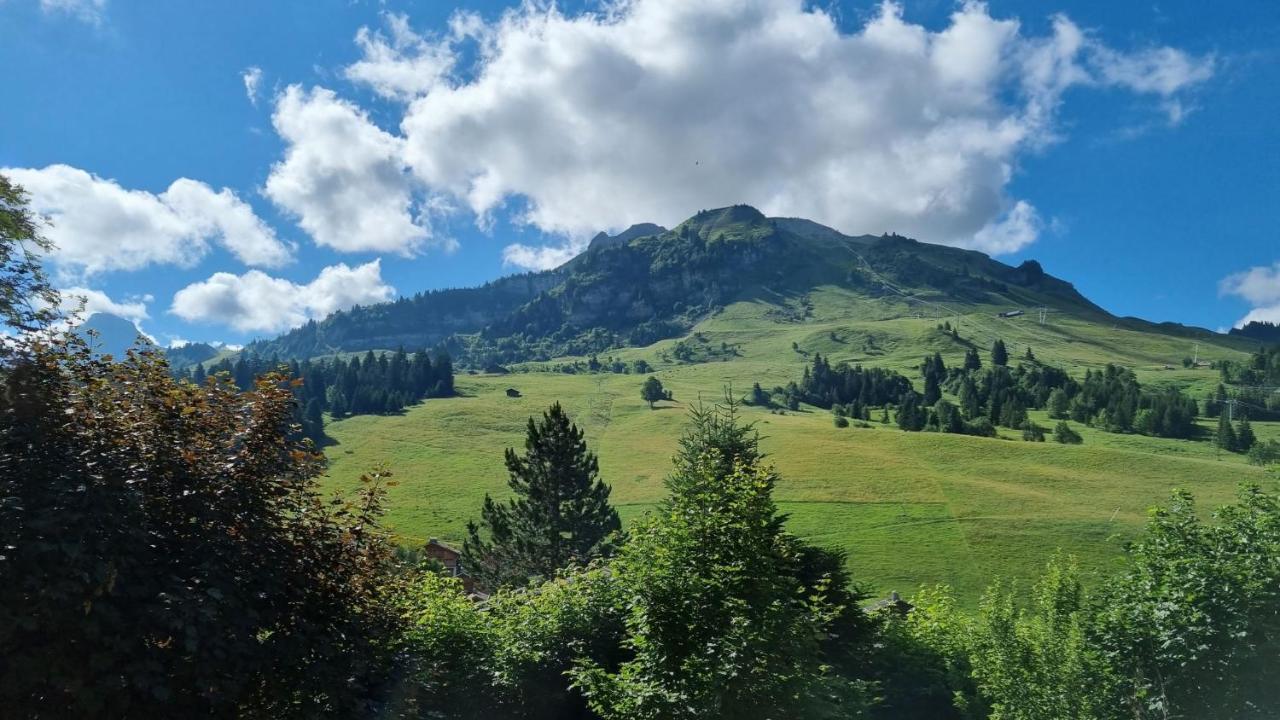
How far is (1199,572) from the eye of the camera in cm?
1590

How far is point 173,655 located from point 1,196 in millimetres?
10625

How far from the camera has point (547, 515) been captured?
5291cm

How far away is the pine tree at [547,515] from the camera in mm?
52469

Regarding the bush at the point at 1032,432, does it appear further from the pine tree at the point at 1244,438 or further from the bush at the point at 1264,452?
the pine tree at the point at 1244,438

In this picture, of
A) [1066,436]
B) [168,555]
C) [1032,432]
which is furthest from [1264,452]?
[168,555]

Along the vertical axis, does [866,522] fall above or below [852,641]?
below

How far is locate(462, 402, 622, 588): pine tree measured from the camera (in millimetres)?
52469

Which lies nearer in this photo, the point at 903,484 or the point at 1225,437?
the point at 903,484

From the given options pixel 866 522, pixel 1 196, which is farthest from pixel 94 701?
pixel 866 522

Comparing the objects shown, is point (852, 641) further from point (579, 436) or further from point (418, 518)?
point (418, 518)

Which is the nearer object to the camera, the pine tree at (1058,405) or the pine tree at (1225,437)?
the pine tree at (1225,437)

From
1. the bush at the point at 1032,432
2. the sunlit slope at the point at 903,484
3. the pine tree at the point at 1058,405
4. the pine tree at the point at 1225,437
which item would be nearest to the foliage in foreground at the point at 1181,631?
the sunlit slope at the point at 903,484

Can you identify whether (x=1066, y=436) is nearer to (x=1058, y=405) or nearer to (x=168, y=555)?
(x=1058, y=405)

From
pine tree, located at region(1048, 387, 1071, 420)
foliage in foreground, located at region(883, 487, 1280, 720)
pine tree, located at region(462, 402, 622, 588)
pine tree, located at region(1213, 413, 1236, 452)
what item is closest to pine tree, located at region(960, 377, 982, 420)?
pine tree, located at region(1048, 387, 1071, 420)
